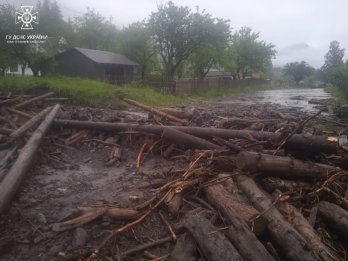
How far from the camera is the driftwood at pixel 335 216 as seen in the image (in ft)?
12.2

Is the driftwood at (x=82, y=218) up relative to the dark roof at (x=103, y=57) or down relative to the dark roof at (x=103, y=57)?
down

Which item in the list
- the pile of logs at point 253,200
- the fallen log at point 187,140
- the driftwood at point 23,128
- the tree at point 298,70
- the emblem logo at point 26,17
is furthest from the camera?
the tree at point 298,70

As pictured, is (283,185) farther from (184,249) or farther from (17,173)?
(17,173)

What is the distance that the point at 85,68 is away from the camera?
98.6 feet

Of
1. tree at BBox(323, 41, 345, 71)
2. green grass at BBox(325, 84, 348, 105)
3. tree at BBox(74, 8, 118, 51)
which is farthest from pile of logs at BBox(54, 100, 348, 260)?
tree at BBox(323, 41, 345, 71)

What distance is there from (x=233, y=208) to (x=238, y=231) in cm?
52

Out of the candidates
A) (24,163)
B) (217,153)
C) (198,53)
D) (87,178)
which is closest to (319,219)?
(217,153)

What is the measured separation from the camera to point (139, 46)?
35438mm

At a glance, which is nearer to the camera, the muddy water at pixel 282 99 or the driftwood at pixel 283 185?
the driftwood at pixel 283 185

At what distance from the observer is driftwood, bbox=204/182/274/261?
10.1 feet

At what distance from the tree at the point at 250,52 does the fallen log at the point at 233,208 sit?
47.7 m

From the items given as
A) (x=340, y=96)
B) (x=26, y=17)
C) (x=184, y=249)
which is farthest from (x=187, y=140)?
(x=26, y=17)

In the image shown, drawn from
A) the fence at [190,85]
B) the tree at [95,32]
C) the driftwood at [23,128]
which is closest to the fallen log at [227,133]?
the driftwood at [23,128]

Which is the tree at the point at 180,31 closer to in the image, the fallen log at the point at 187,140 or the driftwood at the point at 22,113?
the driftwood at the point at 22,113
